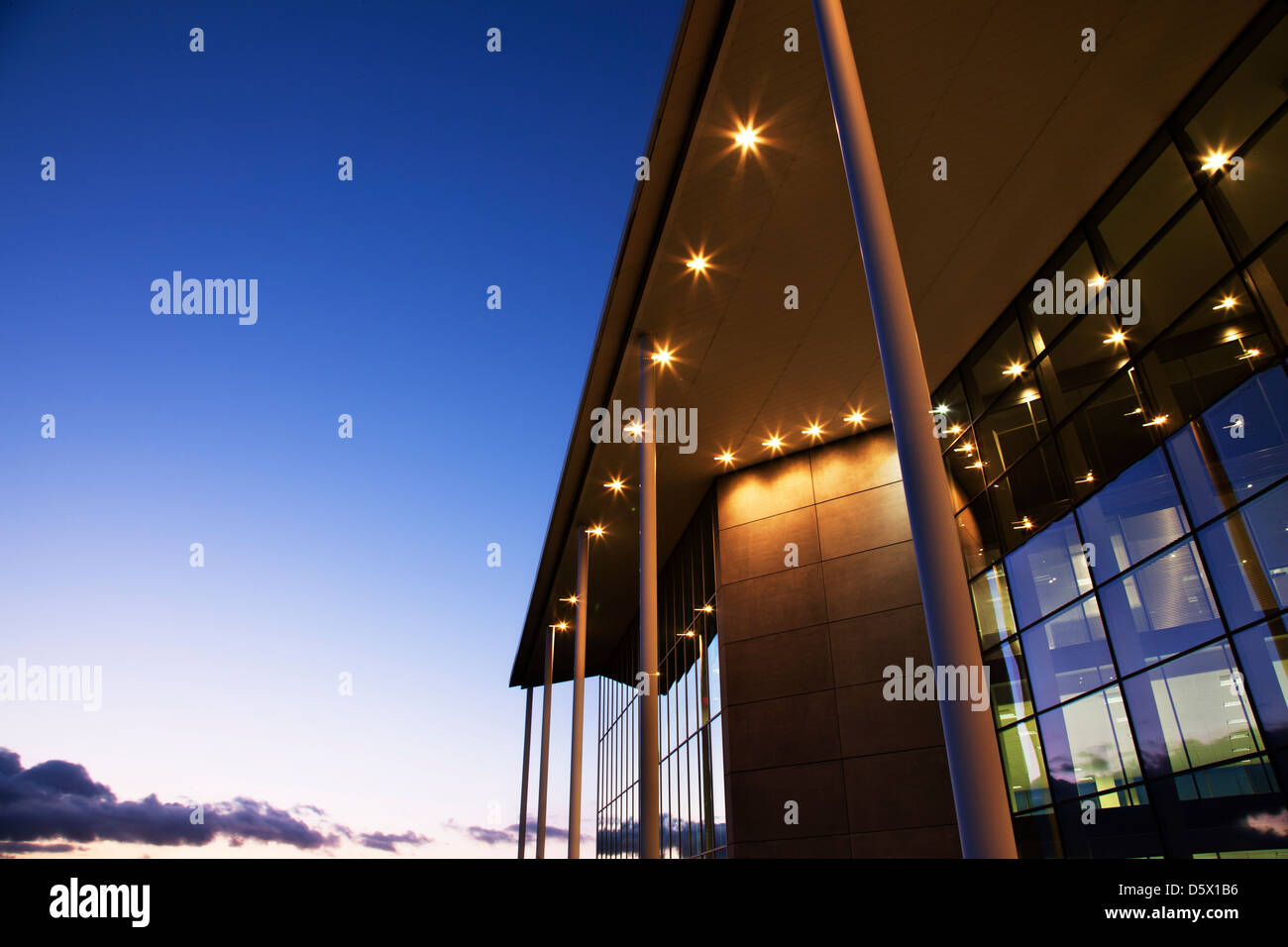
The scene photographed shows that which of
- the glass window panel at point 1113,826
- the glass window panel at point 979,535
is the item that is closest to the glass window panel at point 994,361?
the glass window panel at point 979,535

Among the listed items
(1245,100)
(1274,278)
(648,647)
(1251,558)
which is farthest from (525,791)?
(1245,100)

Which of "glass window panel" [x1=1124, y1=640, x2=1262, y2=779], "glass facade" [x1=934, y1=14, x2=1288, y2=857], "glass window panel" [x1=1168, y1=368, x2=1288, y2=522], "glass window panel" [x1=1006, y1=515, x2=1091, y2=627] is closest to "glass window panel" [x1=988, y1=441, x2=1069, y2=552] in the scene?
"glass facade" [x1=934, y1=14, x2=1288, y2=857]

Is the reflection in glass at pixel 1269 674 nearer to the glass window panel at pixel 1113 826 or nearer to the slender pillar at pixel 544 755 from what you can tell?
the glass window panel at pixel 1113 826

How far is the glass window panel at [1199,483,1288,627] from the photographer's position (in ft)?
30.1

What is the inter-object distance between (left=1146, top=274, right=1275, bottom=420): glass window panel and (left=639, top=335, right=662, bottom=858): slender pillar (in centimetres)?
909

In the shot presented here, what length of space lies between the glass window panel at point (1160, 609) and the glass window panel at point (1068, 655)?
39 cm

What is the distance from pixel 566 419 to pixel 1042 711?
73786 millimetres

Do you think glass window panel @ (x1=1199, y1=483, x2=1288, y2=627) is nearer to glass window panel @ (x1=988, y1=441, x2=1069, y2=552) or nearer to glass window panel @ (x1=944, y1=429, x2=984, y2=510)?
glass window panel @ (x1=988, y1=441, x2=1069, y2=552)

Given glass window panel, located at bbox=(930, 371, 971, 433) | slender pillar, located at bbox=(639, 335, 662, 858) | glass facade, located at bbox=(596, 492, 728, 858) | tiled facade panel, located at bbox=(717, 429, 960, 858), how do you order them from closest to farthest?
slender pillar, located at bbox=(639, 335, 662, 858) → tiled facade panel, located at bbox=(717, 429, 960, 858) → glass window panel, located at bbox=(930, 371, 971, 433) → glass facade, located at bbox=(596, 492, 728, 858)

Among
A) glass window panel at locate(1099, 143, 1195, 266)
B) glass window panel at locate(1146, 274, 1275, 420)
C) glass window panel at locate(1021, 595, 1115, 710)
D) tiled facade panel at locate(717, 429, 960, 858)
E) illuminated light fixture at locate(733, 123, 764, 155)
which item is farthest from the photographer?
tiled facade panel at locate(717, 429, 960, 858)

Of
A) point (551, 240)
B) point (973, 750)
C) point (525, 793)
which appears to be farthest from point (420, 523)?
point (973, 750)

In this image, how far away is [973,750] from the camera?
5.83 m

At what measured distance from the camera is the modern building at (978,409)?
952cm
